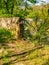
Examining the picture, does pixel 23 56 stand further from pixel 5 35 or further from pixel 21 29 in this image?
pixel 21 29

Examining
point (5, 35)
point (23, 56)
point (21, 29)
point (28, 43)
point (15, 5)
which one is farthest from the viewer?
point (15, 5)

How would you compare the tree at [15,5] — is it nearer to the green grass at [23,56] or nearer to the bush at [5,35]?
the bush at [5,35]

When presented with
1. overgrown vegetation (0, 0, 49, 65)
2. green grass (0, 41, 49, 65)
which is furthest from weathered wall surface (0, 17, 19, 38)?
green grass (0, 41, 49, 65)

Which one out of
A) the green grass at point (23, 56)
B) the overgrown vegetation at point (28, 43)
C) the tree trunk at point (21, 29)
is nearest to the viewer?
the green grass at point (23, 56)

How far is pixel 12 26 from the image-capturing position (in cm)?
1386

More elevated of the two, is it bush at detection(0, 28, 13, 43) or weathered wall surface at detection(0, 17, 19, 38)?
weathered wall surface at detection(0, 17, 19, 38)

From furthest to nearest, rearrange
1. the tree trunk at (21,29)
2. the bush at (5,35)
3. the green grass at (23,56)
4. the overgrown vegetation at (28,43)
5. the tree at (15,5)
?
the tree at (15,5) → the tree trunk at (21,29) → the bush at (5,35) → the overgrown vegetation at (28,43) → the green grass at (23,56)

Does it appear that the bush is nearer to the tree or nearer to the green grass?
the green grass

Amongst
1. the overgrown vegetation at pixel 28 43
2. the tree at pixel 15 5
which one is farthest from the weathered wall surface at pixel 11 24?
the tree at pixel 15 5

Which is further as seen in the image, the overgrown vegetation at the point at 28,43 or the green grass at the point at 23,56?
the overgrown vegetation at the point at 28,43

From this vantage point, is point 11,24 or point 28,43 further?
point 11,24

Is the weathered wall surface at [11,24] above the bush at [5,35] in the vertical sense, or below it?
above

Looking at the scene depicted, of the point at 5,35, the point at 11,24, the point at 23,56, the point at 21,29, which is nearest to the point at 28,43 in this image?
the point at 21,29

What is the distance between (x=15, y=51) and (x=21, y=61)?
5.81 ft
